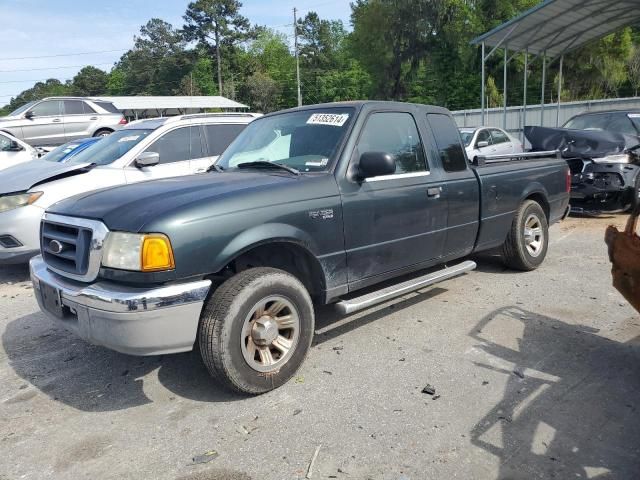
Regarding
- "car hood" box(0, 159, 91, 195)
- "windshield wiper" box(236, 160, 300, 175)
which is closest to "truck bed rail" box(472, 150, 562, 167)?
"windshield wiper" box(236, 160, 300, 175)

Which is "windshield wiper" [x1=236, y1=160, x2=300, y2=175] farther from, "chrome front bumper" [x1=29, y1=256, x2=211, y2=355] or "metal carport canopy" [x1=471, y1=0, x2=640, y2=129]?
"metal carport canopy" [x1=471, y1=0, x2=640, y2=129]

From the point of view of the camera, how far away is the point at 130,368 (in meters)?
3.84

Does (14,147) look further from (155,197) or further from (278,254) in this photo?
(278,254)

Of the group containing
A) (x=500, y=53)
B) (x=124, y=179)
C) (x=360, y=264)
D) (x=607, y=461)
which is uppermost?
(x=500, y=53)

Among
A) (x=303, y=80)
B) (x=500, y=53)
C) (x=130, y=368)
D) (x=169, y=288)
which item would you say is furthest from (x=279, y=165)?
(x=303, y=80)

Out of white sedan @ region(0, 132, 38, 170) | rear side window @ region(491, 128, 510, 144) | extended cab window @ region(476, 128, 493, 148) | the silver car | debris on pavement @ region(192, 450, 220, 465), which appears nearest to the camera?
debris on pavement @ region(192, 450, 220, 465)

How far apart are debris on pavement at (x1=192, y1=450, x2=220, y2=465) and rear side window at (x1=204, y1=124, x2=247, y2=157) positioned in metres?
5.39

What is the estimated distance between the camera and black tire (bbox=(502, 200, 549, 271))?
221 inches

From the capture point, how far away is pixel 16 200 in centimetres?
594

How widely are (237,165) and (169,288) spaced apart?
169 centimetres

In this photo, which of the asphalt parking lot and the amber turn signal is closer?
the asphalt parking lot

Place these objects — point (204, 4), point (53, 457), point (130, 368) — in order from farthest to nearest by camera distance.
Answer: point (204, 4)
point (130, 368)
point (53, 457)

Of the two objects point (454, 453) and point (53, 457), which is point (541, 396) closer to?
point (454, 453)

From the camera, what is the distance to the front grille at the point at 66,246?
3.16 meters
